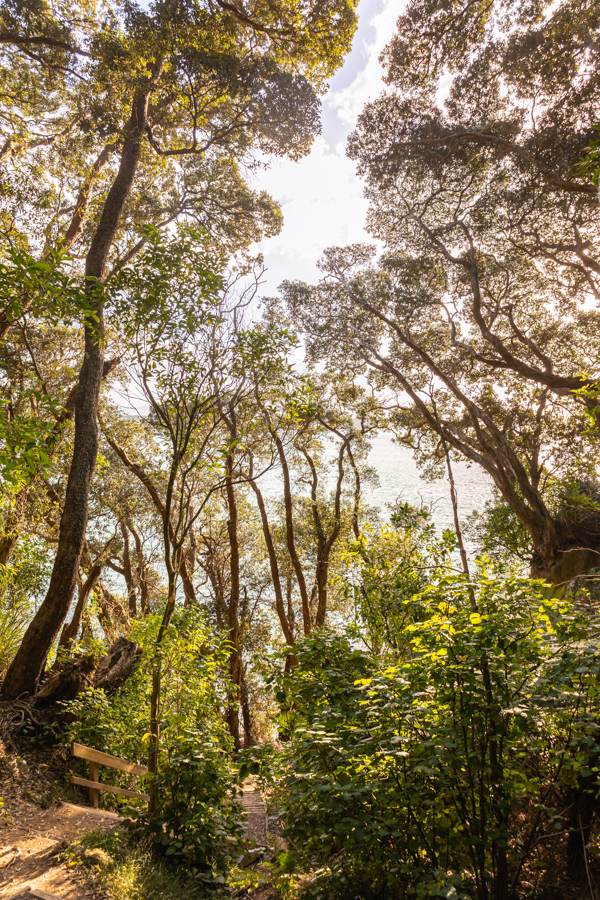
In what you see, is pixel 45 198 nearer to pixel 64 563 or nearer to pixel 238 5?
pixel 238 5

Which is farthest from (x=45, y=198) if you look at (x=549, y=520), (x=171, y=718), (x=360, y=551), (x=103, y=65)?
(x=549, y=520)

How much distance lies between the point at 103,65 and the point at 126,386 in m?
6.00

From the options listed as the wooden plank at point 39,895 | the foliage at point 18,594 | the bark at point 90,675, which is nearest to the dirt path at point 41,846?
the wooden plank at point 39,895

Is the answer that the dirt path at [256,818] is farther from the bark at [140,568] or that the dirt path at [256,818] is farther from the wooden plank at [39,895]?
the bark at [140,568]

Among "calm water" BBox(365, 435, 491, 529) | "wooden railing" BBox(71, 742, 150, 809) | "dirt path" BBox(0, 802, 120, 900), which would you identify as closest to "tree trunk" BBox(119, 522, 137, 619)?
"calm water" BBox(365, 435, 491, 529)

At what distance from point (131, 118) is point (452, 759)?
10.2 m

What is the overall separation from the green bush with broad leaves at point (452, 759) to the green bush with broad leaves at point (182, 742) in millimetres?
1303

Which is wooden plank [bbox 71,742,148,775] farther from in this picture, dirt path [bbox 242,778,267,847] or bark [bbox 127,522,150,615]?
bark [bbox 127,522,150,615]

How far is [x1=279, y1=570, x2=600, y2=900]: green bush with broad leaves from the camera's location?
2479 mm

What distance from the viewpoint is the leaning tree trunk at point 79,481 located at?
20.5 ft

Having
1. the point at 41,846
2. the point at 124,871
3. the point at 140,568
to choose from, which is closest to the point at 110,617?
the point at 140,568

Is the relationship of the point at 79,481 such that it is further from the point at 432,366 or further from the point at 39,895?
the point at 432,366

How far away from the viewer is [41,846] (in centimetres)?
404

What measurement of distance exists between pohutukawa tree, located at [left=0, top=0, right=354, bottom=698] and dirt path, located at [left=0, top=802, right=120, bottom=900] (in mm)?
1892
